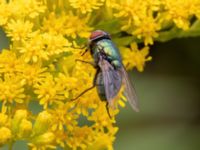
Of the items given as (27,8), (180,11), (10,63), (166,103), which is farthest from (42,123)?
(166,103)

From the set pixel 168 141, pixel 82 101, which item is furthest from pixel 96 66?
pixel 168 141

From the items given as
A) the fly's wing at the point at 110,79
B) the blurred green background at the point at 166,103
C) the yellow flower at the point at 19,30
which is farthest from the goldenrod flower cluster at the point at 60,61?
the blurred green background at the point at 166,103

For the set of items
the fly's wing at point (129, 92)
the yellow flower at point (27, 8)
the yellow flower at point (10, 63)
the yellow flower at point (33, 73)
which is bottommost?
the fly's wing at point (129, 92)

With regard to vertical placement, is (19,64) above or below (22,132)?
above

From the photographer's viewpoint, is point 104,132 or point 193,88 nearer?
point 104,132

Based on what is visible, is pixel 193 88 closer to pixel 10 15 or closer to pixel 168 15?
pixel 168 15

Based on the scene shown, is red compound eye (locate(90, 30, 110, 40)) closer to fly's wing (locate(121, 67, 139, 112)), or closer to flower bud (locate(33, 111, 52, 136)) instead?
fly's wing (locate(121, 67, 139, 112))

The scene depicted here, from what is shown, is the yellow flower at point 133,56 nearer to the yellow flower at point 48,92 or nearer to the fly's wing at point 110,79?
the fly's wing at point 110,79
